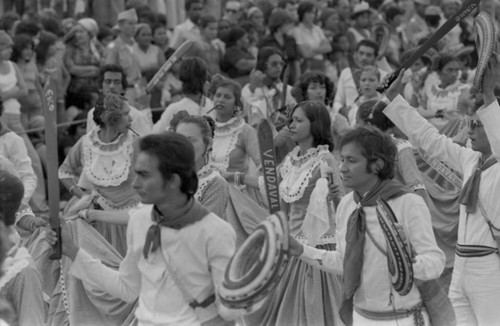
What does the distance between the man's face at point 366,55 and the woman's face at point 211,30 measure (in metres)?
2.03

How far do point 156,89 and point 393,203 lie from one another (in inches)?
332

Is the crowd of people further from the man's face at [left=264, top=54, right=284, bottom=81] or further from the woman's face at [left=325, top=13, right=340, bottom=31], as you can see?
the woman's face at [left=325, top=13, right=340, bottom=31]

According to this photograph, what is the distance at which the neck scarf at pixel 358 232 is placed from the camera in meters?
5.83

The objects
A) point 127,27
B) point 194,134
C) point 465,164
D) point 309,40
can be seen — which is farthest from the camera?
point 309,40

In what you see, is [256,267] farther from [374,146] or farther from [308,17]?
[308,17]

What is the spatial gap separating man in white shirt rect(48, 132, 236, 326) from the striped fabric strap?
211 cm

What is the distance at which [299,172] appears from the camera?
27.2 ft

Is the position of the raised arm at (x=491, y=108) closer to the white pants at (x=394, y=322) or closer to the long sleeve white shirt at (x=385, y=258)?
the long sleeve white shirt at (x=385, y=258)

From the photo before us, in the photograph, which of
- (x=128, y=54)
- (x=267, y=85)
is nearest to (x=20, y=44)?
(x=128, y=54)

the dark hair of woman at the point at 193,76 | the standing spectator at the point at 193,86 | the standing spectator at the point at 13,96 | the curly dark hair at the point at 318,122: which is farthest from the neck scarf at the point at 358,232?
the standing spectator at the point at 13,96

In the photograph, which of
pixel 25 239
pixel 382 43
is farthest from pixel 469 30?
pixel 25 239

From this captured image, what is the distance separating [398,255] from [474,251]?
149 cm

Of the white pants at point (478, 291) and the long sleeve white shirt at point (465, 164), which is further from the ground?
the long sleeve white shirt at point (465, 164)

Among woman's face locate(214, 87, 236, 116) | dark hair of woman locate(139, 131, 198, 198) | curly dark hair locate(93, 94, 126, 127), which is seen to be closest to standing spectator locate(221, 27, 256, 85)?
woman's face locate(214, 87, 236, 116)
